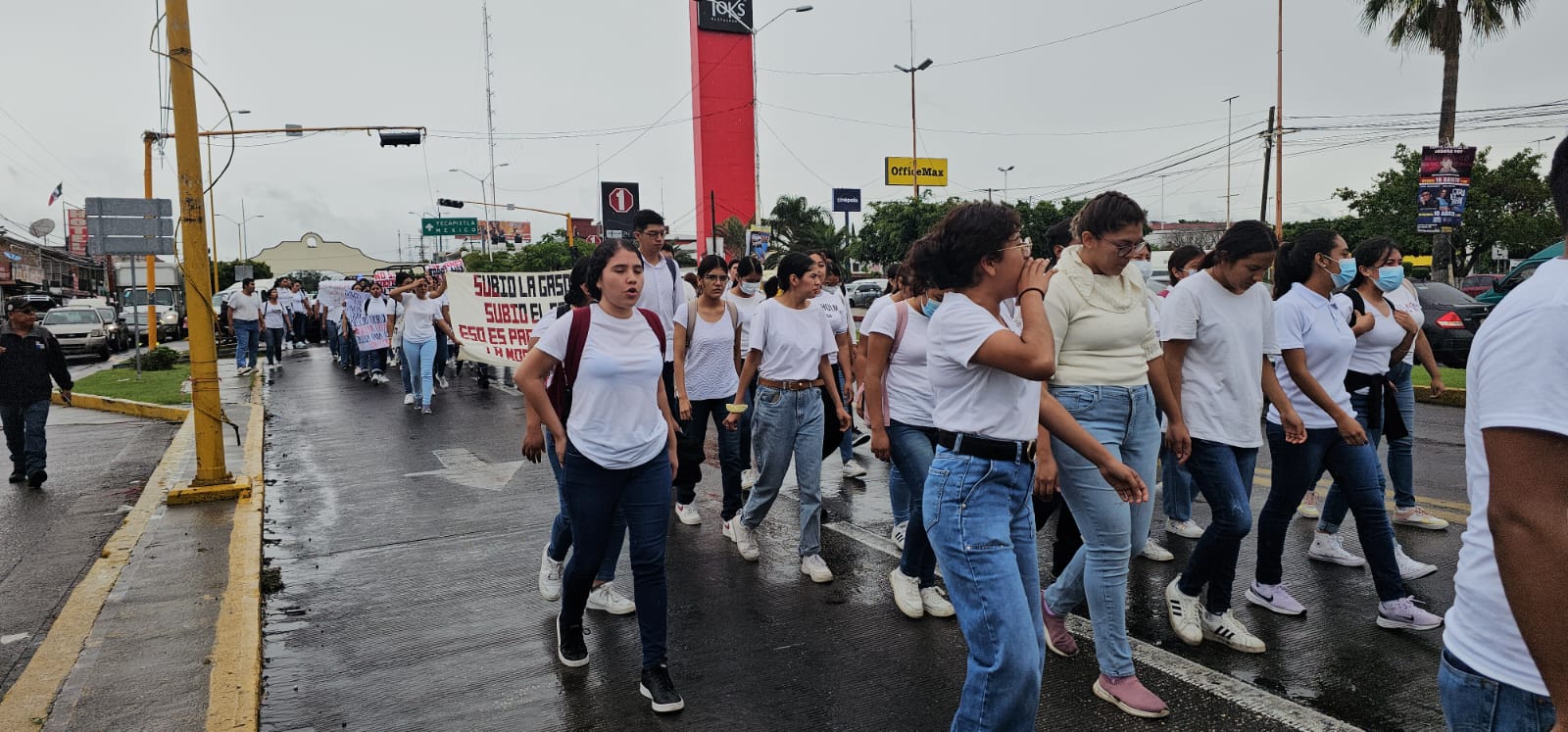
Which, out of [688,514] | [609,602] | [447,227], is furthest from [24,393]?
[447,227]

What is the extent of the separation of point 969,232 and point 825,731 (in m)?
1.84

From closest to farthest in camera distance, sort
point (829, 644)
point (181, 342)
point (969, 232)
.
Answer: point (969, 232) < point (829, 644) < point (181, 342)

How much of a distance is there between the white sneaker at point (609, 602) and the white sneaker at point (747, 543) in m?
0.96

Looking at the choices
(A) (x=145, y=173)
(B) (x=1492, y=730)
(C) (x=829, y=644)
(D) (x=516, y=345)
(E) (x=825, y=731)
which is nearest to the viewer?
(B) (x=1492, y=730)

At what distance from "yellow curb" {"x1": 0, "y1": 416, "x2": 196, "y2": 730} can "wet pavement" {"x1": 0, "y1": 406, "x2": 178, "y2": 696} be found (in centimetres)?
10

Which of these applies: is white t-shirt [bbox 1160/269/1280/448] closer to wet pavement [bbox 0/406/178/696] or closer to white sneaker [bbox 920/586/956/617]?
white sneaker [bbox 920/586/956/617]

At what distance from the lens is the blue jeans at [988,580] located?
2.84 metres

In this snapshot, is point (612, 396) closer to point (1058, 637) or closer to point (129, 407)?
point (1058, 637)

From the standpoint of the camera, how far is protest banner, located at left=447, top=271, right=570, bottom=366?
49.2 ft

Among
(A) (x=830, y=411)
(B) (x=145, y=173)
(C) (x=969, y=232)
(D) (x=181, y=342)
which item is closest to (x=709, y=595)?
(A) (x=830, y=411)

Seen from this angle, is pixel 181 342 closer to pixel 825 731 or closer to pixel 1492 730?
pixel 825 731

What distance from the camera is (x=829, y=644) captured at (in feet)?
15.2

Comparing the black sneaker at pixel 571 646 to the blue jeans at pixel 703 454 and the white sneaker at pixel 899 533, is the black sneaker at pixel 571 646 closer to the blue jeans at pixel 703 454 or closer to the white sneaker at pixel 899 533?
the blue jeans at pixel 703 454

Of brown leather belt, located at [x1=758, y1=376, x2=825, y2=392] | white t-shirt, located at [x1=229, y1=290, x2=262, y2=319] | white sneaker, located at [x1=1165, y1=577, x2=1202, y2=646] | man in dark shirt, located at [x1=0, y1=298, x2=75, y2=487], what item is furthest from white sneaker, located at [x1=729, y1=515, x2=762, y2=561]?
white t-shirt, located at [x1=229, y1=290, x2=262, y2=319]
